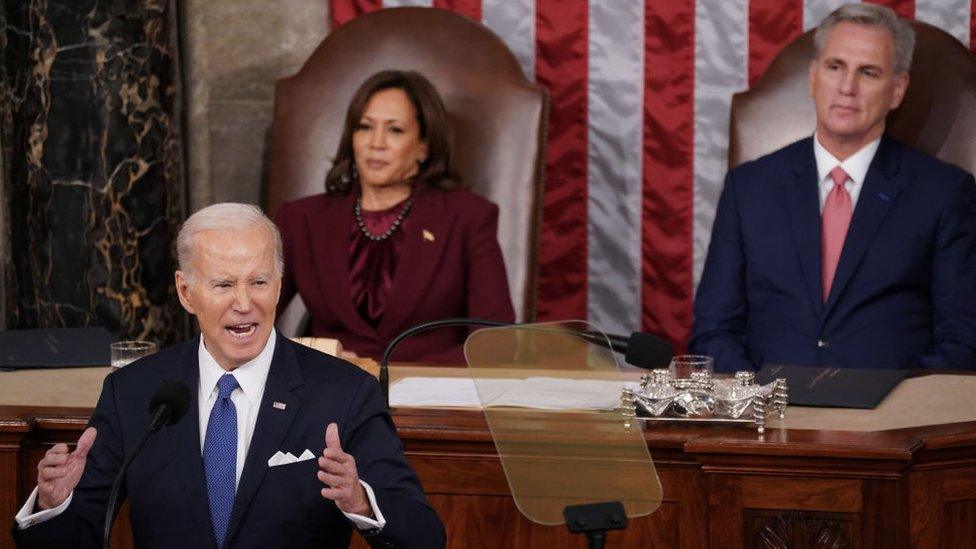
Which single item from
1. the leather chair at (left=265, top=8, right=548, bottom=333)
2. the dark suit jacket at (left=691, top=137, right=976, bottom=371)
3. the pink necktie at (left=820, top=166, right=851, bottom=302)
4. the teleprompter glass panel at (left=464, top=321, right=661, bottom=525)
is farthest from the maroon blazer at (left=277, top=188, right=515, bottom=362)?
the teleprompter glass panel at (left=464, top=321, right=661, bottom=525)

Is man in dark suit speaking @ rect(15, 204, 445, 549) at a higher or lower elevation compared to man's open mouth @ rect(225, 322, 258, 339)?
lower

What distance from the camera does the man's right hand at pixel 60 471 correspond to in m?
2.43

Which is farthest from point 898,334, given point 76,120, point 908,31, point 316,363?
point 76,120

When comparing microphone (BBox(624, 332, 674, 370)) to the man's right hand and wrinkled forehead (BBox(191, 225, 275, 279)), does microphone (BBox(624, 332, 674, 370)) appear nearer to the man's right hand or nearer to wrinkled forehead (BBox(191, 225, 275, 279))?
wrinkled forehead (BBox(191, 225, 275, 279))

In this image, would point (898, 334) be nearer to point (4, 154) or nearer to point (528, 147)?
point (528, 147)

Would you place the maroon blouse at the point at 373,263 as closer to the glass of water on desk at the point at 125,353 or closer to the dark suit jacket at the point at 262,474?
the glass of water on desk at the point at 125,353

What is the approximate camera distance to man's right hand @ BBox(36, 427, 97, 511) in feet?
7.98

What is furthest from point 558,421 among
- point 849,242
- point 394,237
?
point 394,237

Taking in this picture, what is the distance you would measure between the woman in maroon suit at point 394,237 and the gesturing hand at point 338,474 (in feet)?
6.73

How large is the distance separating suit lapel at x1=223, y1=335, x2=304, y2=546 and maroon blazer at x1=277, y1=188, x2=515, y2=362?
1.82m

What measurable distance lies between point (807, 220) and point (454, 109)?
1221mm

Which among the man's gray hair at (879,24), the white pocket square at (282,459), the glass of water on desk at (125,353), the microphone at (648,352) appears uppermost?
the man's gray hair at (879,24)

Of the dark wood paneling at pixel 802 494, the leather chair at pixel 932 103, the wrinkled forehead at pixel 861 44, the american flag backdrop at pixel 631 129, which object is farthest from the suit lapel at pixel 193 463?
the american flag backdrop at pixel 631 129

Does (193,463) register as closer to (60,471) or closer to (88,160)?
(60,471)
